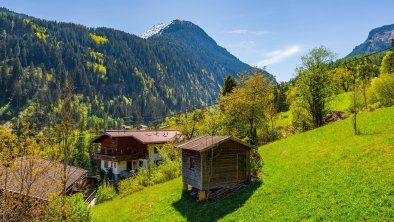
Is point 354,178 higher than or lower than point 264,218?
higher

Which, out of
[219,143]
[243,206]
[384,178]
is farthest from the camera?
[219,143]

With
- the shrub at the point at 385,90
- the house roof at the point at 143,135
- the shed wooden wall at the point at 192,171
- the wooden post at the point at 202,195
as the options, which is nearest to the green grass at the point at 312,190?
the wooden post at the point at 202,195

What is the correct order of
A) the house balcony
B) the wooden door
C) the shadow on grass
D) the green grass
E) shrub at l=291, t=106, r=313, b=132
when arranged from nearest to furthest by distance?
the green grass → the shadow on grass → the wooden door → shrub at l=291, t=106, r=313, b=132 → the house balcony

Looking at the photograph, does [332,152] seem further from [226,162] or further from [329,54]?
[329,54]

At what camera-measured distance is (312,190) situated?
1008 inches

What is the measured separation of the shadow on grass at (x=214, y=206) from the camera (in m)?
28.3

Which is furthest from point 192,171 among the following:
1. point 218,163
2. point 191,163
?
point 218,163

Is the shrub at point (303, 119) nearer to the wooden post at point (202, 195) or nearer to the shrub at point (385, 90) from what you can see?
the shrub at point (385, 90)

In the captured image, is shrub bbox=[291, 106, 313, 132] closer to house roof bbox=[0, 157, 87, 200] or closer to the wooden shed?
the wooden shed

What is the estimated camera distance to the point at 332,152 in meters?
34.3

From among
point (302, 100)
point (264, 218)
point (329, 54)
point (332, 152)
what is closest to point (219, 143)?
point (264, 218)

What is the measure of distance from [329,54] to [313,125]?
14.6 meters

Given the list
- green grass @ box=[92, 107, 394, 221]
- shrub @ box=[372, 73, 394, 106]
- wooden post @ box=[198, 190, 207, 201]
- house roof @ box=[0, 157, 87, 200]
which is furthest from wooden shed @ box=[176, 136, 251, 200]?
shrub @ box=[372, 73, 394, 106]

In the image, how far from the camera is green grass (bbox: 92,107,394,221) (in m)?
21.7
